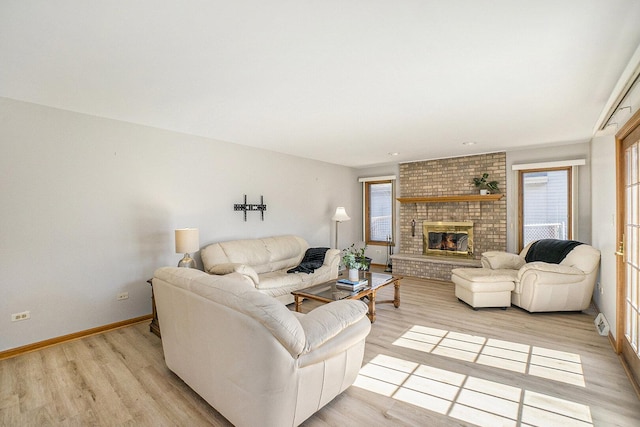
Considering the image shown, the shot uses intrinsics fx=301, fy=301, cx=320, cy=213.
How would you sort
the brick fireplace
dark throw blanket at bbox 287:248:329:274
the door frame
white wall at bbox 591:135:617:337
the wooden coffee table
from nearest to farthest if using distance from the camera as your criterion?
the door frame < white wall at bbox 591:135:617:337 < the wooden coffee table < dark throw blanket at bbox 287:248:329:274 < the brick fireplace

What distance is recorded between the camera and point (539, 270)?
394 centimetres

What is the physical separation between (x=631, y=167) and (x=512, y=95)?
1.14 m

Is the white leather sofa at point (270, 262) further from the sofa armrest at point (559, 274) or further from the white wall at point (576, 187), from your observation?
the white wall at point (576, 187)

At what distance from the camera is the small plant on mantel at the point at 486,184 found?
5.65 meters

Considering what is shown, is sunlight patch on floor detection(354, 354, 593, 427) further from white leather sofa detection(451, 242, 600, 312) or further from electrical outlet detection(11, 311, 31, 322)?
electrical outlet detection(11, 311, 31, 322)

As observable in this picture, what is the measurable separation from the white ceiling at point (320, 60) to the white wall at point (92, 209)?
35 cm

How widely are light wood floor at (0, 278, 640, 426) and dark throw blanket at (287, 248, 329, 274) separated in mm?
1576

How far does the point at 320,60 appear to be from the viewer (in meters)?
2.23

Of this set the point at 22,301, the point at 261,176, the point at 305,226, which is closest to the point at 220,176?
the point at 261,176

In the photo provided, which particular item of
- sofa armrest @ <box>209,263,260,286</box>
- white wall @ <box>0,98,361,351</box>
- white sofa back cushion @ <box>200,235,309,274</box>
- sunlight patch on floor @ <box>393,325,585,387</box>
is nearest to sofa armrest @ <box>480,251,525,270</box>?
sunlight patch on floor @ <box>393,325,585,387</box>

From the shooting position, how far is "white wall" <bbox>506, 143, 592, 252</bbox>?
4.95 meters

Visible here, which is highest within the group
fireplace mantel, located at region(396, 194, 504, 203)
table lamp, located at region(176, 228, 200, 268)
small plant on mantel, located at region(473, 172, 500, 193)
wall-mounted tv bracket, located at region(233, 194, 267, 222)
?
small plant on mantel, located at region(473, 172, 500, 193)

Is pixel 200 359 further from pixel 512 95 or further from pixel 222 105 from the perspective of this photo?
pixel 512 95

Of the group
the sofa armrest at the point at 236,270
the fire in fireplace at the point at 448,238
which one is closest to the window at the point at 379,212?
the fire in fireplace at the point at 448,238
